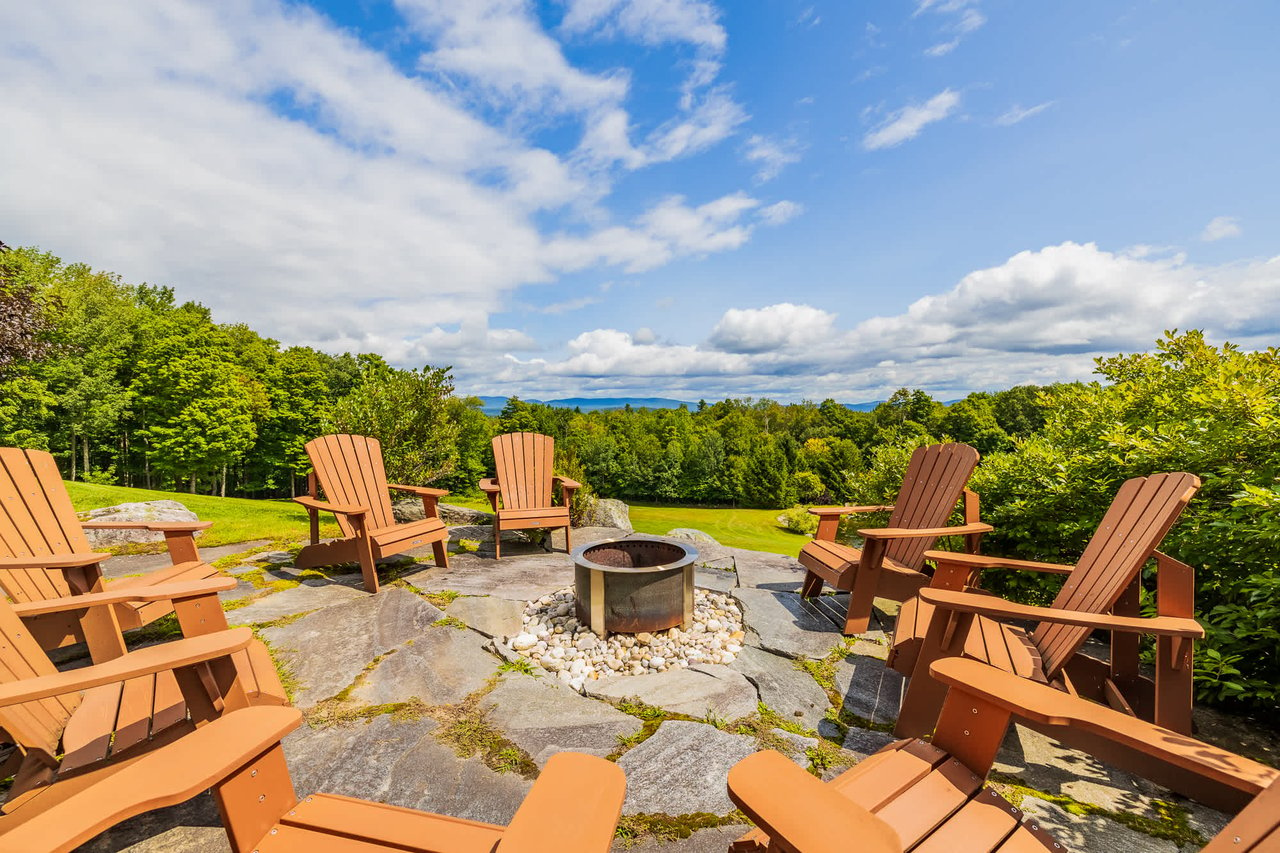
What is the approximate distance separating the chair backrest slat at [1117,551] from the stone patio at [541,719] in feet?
1.63

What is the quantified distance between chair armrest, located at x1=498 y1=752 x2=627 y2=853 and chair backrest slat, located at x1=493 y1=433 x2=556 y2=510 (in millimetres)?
4597

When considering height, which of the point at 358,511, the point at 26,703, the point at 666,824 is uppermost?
the point at 358,511

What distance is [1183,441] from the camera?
279 centimetres

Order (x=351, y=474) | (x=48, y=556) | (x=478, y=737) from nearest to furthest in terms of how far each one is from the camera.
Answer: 1. (x=478, y=737)
2. (x=48, y=556)
3. (x=351, y=474)

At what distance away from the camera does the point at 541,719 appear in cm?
240

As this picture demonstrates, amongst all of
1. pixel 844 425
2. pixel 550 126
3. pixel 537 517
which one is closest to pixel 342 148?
pixel 550 126

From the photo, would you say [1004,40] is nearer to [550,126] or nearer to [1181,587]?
[1181,587]

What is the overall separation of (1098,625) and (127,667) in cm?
305

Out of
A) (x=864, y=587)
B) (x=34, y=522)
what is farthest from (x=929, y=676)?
(x=34, y=522)

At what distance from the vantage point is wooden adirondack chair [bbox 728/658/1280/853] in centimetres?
93

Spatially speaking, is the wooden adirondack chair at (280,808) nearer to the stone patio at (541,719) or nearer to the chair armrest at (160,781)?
the chair armrest at (160,781)

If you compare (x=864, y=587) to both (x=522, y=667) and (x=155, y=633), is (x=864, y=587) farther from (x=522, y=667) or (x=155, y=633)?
(x=155, y=633)

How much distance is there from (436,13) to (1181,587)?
24.4 feet

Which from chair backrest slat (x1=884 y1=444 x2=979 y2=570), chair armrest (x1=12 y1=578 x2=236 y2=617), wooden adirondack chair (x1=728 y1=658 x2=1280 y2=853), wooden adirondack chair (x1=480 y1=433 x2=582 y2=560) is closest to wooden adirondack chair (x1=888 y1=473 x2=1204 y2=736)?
wooden adirondack chair (x1=728 y1=658 x2=1280 y2=853)
